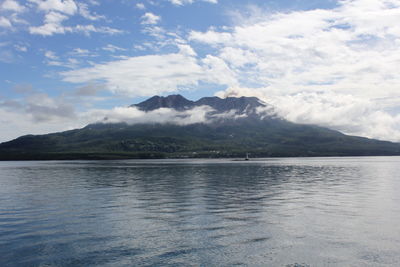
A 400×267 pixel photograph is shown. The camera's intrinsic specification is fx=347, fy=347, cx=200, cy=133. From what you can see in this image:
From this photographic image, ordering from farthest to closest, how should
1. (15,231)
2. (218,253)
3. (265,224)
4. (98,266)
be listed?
(265,224), (15,231), (218,253), (98,266)

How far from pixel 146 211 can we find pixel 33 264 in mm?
23022

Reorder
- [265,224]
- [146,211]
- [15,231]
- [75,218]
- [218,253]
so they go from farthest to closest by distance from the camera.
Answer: [146,211]
[75,218]
[265,224]
[15,231]
[218,253]

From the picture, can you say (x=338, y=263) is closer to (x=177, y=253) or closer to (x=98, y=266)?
(x=177, y=253)

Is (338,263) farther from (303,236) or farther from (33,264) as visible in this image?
(33,264)

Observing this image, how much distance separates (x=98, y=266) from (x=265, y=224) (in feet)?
68.7

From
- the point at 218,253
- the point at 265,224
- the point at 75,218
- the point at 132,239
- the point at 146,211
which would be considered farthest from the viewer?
the point at 146,211

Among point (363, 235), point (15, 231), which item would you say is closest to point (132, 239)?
point (15, 231)

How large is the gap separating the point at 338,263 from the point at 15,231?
32.4 meters

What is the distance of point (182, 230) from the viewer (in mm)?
37438

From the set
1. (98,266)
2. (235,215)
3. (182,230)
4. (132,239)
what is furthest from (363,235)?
(98,266)

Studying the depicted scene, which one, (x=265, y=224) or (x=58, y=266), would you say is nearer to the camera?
(x=58, y=266)

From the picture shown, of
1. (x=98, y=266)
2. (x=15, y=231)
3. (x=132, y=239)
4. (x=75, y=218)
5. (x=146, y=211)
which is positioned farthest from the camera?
(x=146, y=211)

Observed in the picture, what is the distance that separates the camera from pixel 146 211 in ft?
161

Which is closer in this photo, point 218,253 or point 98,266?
point 98,266
